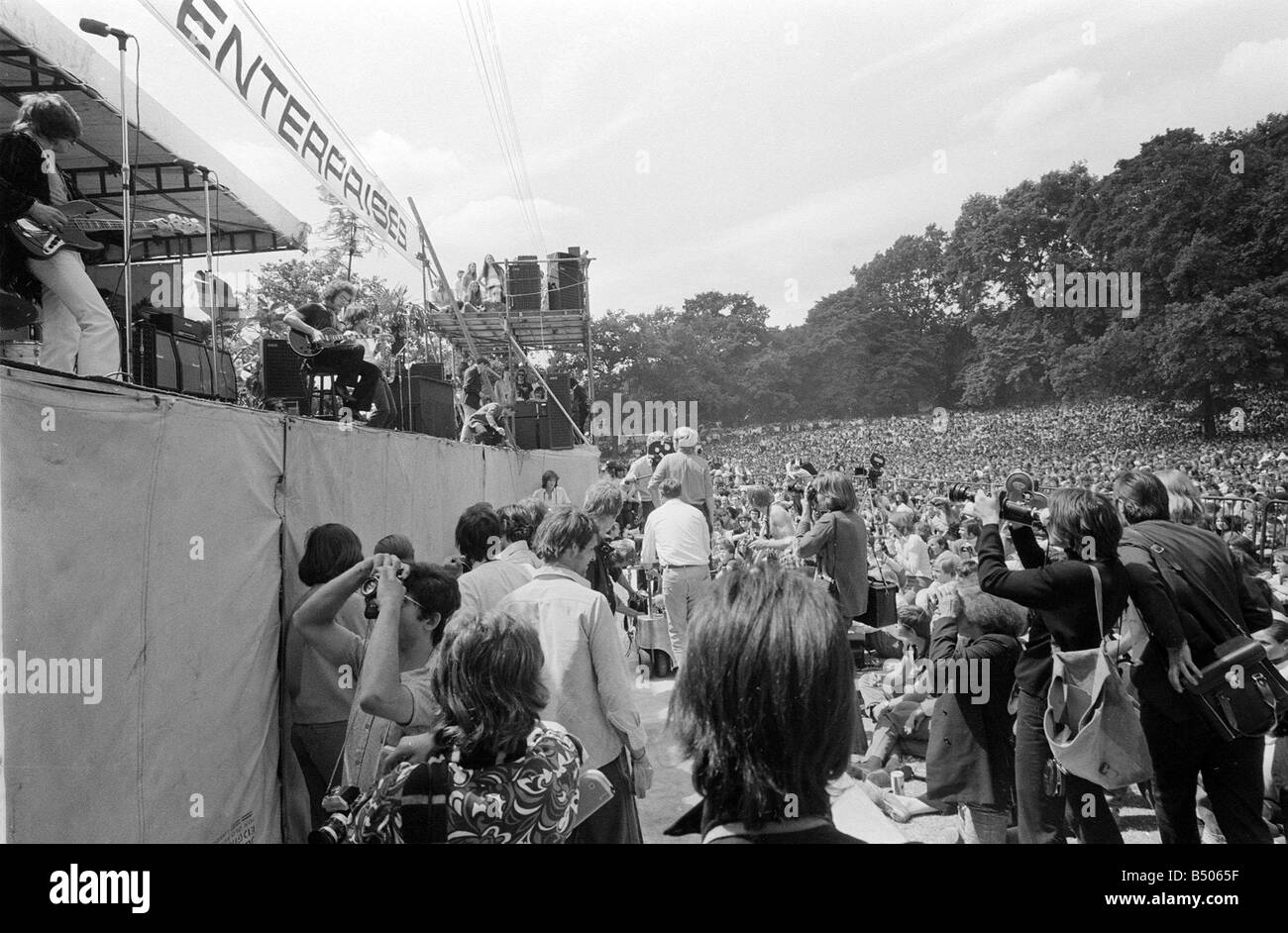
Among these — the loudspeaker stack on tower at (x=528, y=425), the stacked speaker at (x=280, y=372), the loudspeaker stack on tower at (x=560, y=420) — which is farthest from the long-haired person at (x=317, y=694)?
the loudspeaker stack on tower at (x=560, y=420)

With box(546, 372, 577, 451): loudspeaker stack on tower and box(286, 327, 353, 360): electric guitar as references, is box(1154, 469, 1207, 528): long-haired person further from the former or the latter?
box(546, 372, 577, 451): loudspeaker stack on tower

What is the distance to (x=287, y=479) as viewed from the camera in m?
3.76

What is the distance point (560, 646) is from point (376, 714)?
65 centimetres

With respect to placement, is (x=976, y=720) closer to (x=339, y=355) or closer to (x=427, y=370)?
(x=339, y=355)

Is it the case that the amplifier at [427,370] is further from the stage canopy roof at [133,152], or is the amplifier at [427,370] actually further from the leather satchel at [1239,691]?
the leather satchel at [1239,691]

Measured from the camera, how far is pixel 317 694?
3.19 m

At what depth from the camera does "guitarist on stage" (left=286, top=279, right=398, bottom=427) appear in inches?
269

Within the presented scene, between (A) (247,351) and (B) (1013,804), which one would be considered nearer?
(B) (1013,804)

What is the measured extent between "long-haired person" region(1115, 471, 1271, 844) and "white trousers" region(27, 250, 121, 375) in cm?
472

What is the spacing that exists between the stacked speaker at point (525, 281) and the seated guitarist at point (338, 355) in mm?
7178

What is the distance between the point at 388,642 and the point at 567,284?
40.7ft

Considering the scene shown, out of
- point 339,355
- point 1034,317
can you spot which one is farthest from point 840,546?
point 1034,317
